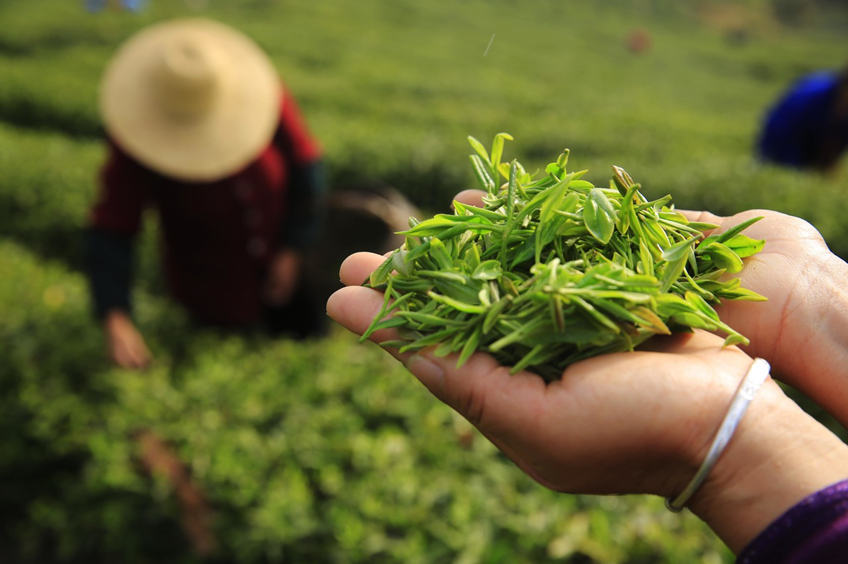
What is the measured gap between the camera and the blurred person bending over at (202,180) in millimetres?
2883

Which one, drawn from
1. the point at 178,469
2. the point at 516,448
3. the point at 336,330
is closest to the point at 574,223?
the point at 516,448

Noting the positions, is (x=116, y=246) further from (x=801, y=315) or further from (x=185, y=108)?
(x=801, y=315)

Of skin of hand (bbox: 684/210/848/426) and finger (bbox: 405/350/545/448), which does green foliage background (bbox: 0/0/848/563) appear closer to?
skin of hand (bbox: 684/210/848/426)

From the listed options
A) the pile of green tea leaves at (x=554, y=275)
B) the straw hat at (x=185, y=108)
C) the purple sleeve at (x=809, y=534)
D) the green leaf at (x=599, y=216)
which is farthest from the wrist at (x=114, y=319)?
the purple sleeve at (x=809, y=534)

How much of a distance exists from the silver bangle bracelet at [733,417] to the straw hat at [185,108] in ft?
8.01

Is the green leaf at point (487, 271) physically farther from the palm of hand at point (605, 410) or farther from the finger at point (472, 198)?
the finger at point (472, 198)

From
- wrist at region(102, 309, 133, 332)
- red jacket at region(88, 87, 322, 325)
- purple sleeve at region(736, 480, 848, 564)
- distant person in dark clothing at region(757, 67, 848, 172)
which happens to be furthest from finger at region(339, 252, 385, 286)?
distant person in dark clothing at region(757, 67, 848, 172)

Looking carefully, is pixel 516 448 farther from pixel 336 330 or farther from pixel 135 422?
pixel 336 330

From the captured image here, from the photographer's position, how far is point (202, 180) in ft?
9.79

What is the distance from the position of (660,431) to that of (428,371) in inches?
17.7

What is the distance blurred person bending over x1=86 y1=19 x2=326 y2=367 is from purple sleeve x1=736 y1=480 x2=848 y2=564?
2.60 meters

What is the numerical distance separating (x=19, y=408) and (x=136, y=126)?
1.45 meters

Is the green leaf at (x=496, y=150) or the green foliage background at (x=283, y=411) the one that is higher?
the green leaf at (x=496, y=150)

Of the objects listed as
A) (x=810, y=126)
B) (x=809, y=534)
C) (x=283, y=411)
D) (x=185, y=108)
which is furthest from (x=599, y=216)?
(x=810, y=126)
